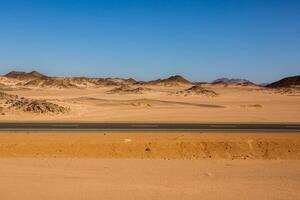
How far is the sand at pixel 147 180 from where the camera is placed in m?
8.99

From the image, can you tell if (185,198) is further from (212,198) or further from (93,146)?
(93,146)

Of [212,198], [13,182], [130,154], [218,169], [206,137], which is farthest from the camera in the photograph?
[206,137]

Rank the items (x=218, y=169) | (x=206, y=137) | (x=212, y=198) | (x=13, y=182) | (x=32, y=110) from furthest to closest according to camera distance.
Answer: (x=32, y=110) < (x=206, y=137) < (x=218, y=169) < (x=13, y=182) < (x=212, y=198)

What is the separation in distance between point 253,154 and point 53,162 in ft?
29.1

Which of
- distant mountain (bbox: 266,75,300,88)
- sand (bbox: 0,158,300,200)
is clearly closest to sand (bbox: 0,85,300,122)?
sand (bbox: 0,158,300,200)

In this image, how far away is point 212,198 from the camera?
8781 millimetres

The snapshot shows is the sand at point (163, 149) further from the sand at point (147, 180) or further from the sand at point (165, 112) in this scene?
the sand at point (165, 112)

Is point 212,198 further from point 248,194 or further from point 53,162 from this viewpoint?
point 53,162

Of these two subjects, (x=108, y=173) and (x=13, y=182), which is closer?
(x=13, y=182)

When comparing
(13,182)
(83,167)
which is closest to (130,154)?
(83,167)

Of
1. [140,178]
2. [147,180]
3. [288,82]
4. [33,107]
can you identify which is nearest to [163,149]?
[140,178]

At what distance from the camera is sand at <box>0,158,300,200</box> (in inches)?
354

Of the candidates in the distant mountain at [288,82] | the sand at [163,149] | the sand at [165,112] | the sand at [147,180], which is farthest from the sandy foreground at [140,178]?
the distant mountain at [288,82]

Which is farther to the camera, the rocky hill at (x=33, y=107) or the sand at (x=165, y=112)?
the rocky hill at (x=33, y=107)
